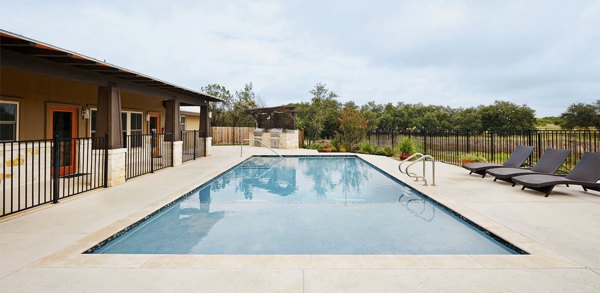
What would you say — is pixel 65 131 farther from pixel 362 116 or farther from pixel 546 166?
pixel 362 116

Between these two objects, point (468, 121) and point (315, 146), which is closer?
point (315, 146)

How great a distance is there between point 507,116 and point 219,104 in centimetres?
3933

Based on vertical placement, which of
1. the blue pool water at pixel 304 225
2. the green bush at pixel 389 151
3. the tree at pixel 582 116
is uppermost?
the tree at pixel 582 116

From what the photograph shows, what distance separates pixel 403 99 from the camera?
70812 millimetres

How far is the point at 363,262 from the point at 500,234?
2.24 m

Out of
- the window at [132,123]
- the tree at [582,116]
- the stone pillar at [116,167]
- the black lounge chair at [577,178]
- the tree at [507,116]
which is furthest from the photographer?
the tree at [507,116]

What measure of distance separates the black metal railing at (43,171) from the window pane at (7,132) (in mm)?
186

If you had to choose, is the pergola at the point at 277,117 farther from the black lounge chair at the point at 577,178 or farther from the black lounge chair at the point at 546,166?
the black lounge chair at the point at 577,178

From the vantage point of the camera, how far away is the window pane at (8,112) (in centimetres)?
730

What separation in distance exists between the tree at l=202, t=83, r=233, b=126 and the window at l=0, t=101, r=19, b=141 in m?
24.5

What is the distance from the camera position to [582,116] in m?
38.1

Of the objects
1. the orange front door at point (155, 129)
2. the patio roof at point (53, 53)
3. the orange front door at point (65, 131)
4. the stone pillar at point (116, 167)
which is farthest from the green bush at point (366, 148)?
the orange front door at point (65, 131)

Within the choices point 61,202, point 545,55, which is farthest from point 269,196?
point 545,55

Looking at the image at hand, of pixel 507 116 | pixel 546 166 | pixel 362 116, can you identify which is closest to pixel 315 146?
pixel 362 116
